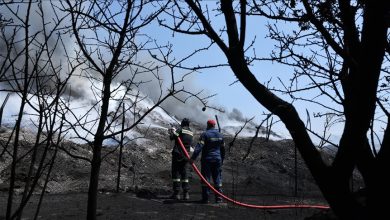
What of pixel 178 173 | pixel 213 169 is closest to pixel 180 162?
pixel 178 173

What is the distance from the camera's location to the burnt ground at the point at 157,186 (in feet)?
25.6

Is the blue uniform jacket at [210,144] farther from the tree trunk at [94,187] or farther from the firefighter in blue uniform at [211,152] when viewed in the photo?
the tree trunk at [94,187]

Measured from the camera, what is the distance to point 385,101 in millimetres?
3387

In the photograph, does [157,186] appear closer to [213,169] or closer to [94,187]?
[213,169]

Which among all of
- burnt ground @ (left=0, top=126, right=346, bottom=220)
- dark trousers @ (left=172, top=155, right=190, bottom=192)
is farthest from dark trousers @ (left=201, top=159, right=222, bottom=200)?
dark trousers @ (left=172, top=155, right=190, bottom=192)

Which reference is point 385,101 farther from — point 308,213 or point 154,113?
point 154,113

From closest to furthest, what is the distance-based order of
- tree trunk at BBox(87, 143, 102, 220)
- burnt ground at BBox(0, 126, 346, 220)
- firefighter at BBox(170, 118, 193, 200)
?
tree trunk at BBox(87, 143, 102, 220), burnt ground at BBox(0, 126, 346, 220), firefighter at BBox(170, 118, 193, 200)

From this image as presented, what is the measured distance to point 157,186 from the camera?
463 inches

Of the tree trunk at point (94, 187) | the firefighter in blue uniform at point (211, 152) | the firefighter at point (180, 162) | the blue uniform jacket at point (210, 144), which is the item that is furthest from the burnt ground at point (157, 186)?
the tree trunk at point (94, 187)

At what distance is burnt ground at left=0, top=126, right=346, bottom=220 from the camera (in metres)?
7.79

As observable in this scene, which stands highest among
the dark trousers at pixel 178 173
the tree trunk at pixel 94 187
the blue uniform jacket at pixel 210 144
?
the blue uniform jacket at pixel 210 144


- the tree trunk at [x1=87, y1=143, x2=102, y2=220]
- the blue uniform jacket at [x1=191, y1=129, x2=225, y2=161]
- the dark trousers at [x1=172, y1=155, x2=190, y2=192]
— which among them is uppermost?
the blue uniform jacket at [x1=191, y1=129, x2=225, y2=161]

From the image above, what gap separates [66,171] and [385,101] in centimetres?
1019

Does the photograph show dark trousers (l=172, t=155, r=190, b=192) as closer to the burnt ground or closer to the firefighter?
the firefighter
